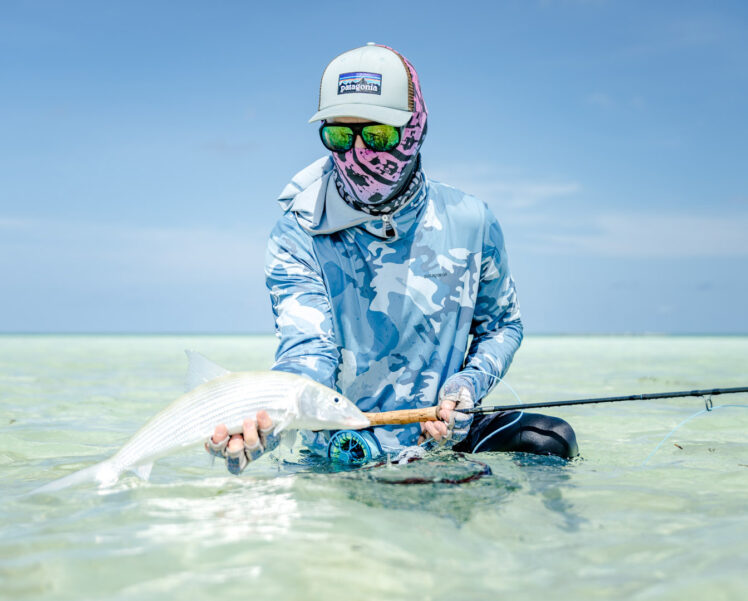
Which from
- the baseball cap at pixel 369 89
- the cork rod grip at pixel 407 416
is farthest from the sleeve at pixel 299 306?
the baseball cap at pixel 369 89

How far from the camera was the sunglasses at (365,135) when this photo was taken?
3779mm

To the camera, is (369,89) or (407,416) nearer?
(407,416)

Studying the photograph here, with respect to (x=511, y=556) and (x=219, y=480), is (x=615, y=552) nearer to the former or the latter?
(x=511, y=556)

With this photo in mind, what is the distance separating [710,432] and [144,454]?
5000 mm

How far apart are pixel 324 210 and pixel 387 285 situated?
1.94ft

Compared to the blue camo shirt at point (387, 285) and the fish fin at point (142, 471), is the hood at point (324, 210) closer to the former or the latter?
the blue camo shirt at point (387, 285)

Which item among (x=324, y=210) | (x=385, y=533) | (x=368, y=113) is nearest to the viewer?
(x=385, y=533)

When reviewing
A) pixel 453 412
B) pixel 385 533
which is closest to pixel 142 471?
pixel 385 533

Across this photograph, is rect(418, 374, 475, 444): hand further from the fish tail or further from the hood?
the fish tail

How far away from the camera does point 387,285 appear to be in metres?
4.09

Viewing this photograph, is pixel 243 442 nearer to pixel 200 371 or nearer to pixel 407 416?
pixel 200 371

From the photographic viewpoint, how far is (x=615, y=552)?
246cm

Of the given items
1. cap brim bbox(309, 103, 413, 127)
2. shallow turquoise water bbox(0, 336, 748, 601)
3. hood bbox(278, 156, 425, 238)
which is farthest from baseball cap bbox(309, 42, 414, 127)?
shallow turquoise water bbox(0, 336, 748, 601)

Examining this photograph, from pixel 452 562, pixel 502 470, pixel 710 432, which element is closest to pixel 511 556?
pixel 452 562
